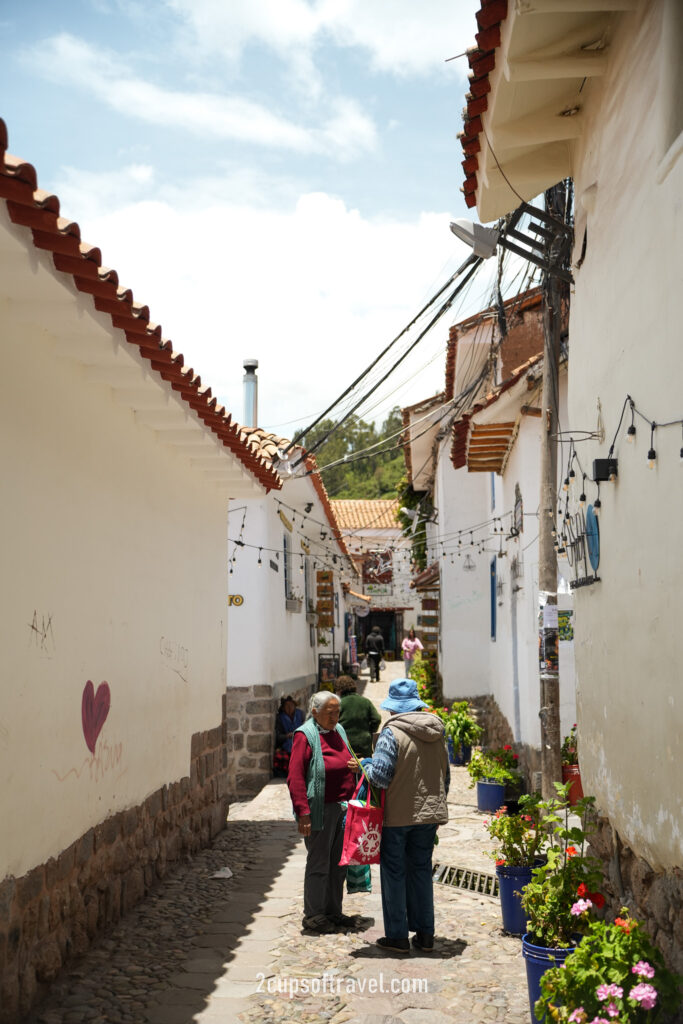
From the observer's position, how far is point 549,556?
9.14m

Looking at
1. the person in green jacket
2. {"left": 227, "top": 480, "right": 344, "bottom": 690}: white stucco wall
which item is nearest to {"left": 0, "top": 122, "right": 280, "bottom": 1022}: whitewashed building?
the person in green jacket

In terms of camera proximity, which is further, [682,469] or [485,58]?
[485,58]

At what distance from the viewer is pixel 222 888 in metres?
7.76

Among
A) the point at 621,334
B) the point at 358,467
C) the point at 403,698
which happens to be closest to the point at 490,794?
the point at 403,698

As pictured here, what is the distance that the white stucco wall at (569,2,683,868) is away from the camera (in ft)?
13.8

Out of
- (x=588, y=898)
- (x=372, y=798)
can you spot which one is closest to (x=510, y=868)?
(x=372, y=798)

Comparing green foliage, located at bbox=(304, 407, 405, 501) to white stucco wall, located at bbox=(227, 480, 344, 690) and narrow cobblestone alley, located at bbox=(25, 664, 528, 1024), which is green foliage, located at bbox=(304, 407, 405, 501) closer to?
white stucco wall, located at bbox=(227, 480, 344, 690)

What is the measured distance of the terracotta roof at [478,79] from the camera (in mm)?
4871

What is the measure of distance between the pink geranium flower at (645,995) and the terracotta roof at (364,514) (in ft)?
126

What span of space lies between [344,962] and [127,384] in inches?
149

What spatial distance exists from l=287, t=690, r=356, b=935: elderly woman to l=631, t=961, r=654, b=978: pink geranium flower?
10.9 feet

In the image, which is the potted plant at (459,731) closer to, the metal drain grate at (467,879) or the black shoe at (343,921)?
the metal drain grate at (467,879)

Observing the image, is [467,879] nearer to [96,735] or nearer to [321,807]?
[321,807]

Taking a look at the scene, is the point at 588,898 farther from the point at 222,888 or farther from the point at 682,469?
the point at 222,888
